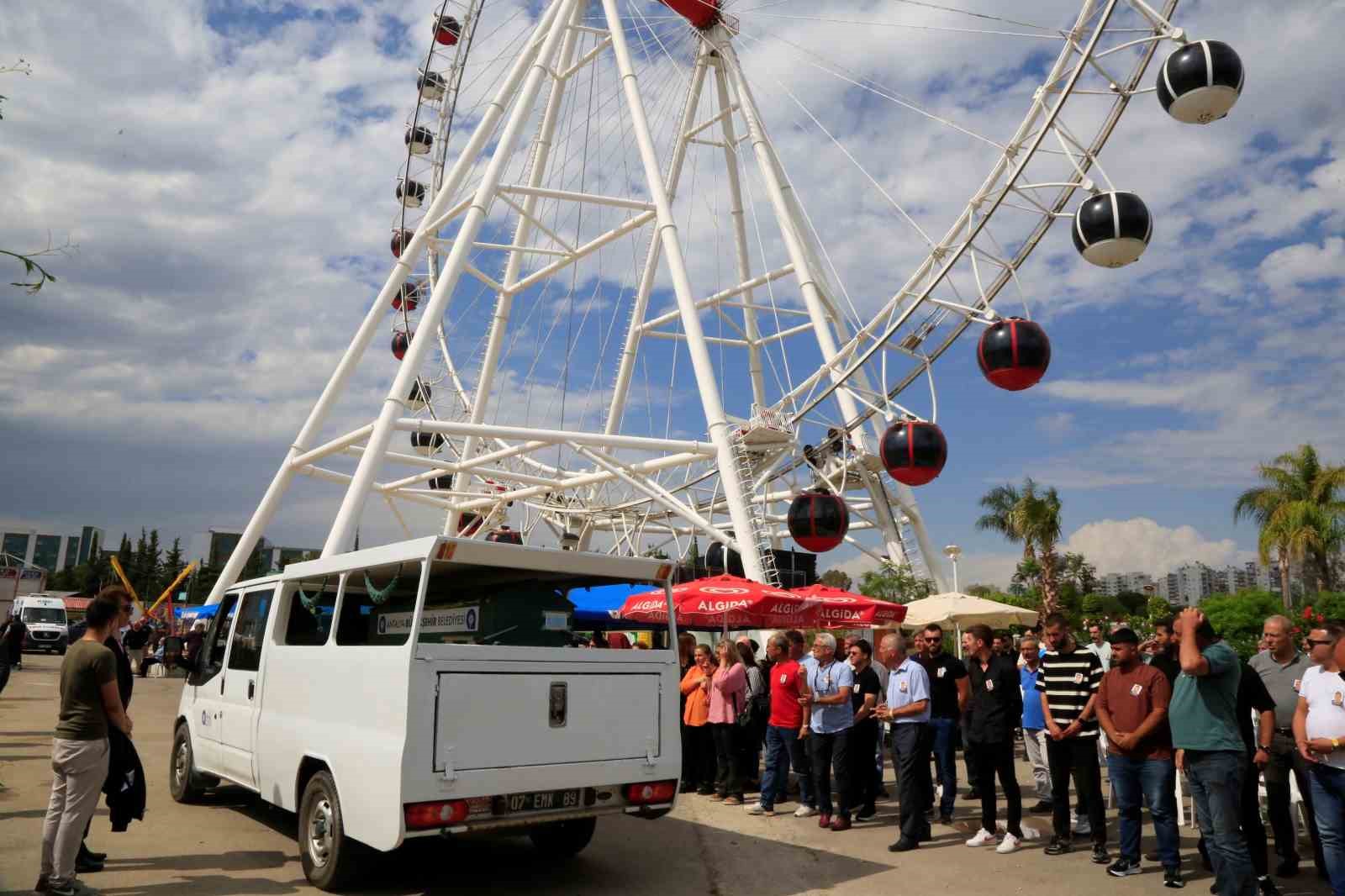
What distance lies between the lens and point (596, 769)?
6645mm

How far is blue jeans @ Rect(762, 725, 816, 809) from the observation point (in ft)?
32.4

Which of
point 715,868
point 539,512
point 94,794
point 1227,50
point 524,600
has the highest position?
point 1227,50

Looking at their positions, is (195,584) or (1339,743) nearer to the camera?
(1339,743)

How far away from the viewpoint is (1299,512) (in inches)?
1572

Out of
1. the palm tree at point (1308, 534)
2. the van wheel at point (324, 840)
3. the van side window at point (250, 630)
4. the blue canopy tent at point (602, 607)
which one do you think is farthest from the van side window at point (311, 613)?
the palm tree at point (1308, 534)

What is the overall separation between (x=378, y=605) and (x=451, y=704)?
1.34 m

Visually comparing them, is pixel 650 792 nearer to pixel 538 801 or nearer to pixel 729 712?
pixel 538 801

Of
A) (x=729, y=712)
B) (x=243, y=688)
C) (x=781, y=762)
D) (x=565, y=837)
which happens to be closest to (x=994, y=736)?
(x=781, y=762)

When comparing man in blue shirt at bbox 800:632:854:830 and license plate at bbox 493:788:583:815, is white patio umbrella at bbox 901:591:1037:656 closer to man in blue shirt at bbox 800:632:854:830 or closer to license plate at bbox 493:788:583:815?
man in blue shirt at bbox 800:632:854:830

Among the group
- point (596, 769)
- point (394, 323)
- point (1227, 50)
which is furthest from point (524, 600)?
point (394, 323)

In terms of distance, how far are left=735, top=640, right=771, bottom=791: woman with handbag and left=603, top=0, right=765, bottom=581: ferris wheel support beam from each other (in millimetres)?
3034

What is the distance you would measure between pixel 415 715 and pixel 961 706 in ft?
20.4

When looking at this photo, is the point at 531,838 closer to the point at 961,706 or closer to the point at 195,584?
the point at 961,706

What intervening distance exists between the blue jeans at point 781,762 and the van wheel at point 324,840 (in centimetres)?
472
